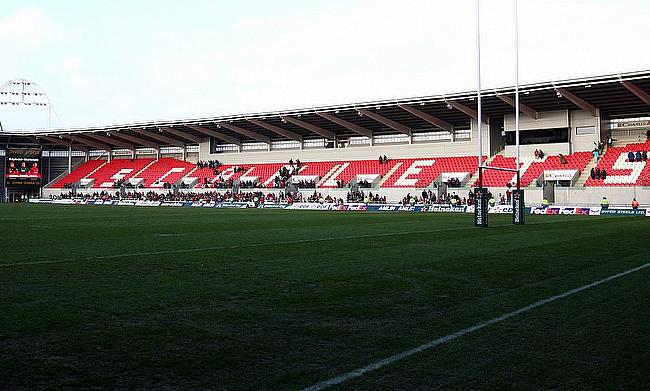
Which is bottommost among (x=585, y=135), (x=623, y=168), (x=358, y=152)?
(x=623, y=168)

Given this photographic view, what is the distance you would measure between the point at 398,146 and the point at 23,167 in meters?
43.7

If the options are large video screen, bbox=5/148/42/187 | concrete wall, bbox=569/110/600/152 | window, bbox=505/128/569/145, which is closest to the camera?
concrete wall, bbox=569/110/600/152

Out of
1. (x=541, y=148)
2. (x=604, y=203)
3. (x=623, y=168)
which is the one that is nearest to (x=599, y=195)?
(x=604, y=203)

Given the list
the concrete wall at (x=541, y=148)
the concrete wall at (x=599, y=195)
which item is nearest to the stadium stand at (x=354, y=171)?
the concrete wall at (x=541, y=148)

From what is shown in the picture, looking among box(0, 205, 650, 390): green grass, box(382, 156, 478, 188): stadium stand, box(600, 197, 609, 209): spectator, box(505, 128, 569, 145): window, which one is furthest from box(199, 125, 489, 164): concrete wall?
box(0, 205, 650, 390): green grass

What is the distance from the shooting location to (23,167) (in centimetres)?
7112

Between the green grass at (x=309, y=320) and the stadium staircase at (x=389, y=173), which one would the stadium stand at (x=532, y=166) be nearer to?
the stadium staircase at (x=389, y=173)

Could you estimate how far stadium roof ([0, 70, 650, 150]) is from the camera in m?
44.2

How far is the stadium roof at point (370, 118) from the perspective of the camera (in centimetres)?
4421

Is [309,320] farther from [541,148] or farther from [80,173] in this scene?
[80,173]

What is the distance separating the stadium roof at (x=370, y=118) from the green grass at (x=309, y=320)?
3543cm

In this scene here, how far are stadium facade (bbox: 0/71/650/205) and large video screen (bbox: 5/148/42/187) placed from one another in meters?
0.19

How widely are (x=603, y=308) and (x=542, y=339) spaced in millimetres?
1820

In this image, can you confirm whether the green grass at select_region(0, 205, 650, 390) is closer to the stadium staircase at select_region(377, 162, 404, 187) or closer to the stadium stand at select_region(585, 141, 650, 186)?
the stadium stand at select_region(585, 141, 650, 186)
